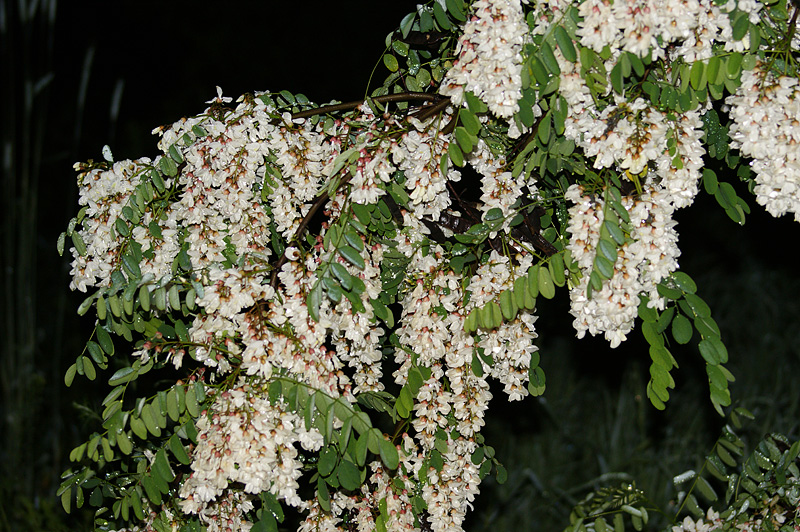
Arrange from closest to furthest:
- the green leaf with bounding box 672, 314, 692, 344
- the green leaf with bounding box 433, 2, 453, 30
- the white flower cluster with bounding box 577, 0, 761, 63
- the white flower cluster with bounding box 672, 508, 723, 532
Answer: the white flower cluster with bounding box 577, 0, 761, 63 < the green leaf with bounding box 672, 314, 692, 344 < the green leaf with bounding box 433, 2, 453, 30 < the white flower cluster with bounding box 672, 508, 723, 532

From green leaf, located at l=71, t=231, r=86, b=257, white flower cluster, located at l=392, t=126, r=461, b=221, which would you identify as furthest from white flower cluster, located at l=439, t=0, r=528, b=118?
green leaf, located at l=71, t=231, r=86, b=257

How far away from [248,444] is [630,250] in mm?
638

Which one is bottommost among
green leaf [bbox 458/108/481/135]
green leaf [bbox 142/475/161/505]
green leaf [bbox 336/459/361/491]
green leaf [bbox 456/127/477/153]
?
green leaf [bbox 142/475/161/505]

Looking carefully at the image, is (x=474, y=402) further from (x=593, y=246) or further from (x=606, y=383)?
(x=606, y=383)

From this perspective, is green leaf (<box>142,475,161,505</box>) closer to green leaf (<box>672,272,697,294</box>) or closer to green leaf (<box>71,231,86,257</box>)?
green leaf (<box>71,231,86,257</box>)

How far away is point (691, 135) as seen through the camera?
116cm

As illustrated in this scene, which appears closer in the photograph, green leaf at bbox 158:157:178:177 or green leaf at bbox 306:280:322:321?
green leaf at bbox 306:280:322:321

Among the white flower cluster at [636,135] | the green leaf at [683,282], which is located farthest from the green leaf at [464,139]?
the green leaf at [683,282]

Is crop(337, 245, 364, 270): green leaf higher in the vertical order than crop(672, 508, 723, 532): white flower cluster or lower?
higher

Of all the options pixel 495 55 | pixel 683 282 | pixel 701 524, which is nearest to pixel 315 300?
pixel 495 55

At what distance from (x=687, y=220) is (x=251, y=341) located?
3804mm

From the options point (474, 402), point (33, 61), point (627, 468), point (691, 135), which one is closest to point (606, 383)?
point (627, 468)

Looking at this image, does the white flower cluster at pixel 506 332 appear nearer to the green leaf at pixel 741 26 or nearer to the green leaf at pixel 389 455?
the green leaf at pixel 389 455

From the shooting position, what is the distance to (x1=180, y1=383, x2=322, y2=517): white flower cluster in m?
1.13
